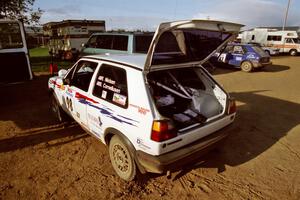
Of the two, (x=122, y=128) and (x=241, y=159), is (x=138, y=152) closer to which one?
(x=122, y=128)

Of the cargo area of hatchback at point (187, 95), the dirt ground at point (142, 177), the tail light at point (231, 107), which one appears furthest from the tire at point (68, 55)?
the tail light at point (231, 107)

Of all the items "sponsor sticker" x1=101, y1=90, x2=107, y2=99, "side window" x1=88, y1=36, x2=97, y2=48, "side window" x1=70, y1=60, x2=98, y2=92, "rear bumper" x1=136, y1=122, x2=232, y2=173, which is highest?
"side window" x1=88, y1=36, x2=97, y2=48

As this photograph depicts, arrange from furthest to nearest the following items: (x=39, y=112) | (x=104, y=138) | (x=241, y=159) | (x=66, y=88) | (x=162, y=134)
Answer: (x=39, y=112), (x=66, y=88), (x=241, y=159), (x=104, y=138), (x=162, y=134)

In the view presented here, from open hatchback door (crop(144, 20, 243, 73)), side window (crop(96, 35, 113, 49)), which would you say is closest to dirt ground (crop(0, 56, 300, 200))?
open hatchback door (crop(144, 20, 243, 73))

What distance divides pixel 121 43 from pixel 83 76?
4938mm

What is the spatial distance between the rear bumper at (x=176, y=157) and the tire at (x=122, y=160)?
12.3 inches

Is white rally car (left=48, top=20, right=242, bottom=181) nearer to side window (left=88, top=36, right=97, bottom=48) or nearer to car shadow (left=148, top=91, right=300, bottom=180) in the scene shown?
car shadow (left=148, top=91, right=300, bottom=180)

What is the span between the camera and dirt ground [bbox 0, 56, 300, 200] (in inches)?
121

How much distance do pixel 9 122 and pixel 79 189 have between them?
3.48 metres

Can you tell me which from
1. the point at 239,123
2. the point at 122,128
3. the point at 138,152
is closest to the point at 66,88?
the point at 122,128

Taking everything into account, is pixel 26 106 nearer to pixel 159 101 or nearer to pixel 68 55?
pixel 159 101

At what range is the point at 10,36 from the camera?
249 inches

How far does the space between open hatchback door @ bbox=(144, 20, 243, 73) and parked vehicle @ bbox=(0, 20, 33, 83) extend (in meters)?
4.99

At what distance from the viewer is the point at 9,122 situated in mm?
5414
